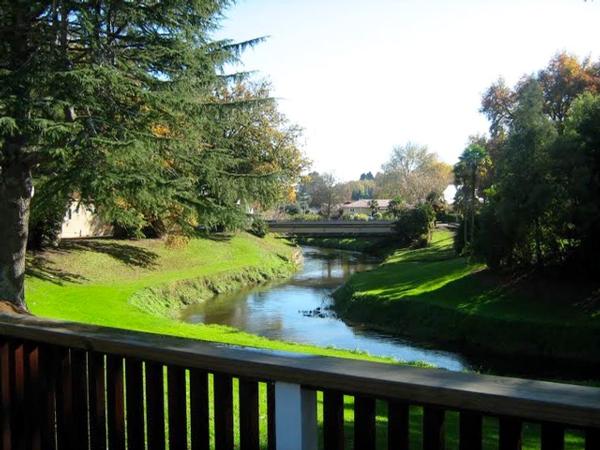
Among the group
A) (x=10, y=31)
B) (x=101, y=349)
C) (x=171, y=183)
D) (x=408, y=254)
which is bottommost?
(x=408, y=254)

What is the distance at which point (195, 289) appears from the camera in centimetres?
2902

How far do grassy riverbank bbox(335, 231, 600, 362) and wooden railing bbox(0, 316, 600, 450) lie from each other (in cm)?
1926

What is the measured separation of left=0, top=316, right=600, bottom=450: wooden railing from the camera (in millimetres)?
1891

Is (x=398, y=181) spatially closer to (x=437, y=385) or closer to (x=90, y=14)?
(x=90, y=14)

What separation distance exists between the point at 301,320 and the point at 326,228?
35.3 m

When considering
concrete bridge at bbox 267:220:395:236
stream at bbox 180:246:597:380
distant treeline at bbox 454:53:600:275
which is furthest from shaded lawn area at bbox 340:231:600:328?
concrete bridge at bbox 267:220:395:236

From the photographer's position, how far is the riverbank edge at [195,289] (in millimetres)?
23761

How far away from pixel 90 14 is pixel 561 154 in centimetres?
1813

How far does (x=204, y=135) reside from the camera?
13773mm

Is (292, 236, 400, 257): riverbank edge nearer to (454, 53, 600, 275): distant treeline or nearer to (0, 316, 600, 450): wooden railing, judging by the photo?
(454, 53, 600, 275): distant treeline

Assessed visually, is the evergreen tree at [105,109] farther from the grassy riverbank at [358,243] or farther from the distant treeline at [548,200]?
the grassy riverbank at [358,243]

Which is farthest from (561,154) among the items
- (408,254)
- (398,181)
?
(398,181)

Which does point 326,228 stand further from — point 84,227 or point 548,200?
point 548,200

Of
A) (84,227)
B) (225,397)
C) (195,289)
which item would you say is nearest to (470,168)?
(195,289)
